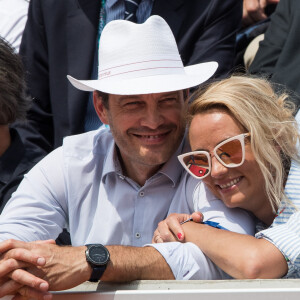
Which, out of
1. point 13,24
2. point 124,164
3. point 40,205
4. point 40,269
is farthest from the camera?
point 13,24

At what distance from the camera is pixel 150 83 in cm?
259

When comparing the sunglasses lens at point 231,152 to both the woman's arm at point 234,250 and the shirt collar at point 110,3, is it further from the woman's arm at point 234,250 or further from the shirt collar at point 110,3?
the shirt collar at point 110,3

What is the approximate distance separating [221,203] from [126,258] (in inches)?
21.4

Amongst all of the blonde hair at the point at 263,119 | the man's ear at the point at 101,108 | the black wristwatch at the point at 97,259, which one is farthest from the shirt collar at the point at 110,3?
the black wristwatch at the point at 97,259

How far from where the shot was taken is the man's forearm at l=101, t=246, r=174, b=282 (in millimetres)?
2045

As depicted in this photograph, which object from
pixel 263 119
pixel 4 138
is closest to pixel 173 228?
pixel 263 119

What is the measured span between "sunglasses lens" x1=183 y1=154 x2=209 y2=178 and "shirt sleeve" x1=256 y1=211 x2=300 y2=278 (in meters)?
0.36

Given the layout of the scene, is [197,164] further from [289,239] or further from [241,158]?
[289,239]

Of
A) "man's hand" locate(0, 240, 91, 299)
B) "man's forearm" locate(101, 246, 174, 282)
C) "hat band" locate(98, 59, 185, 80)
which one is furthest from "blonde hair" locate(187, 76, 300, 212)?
"man's hand" locate(0, 240, 91, 299)

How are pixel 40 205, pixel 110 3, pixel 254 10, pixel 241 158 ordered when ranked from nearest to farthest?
pixel 241 158 < pixel 40 205 < pixel 110 3 < pixel 254 10

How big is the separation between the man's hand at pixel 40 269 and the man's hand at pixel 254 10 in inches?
97.4

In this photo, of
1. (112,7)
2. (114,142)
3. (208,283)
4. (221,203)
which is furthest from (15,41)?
(208,283)

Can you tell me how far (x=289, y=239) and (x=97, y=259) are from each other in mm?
619

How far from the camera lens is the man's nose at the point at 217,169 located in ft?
7.75
